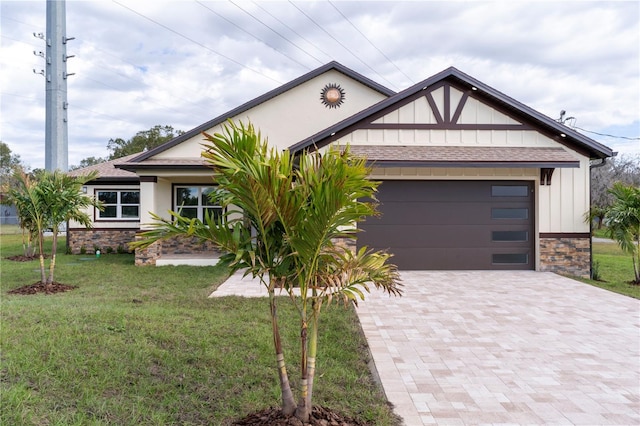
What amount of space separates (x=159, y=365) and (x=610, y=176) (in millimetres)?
36265

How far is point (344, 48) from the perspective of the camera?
24.6 metres

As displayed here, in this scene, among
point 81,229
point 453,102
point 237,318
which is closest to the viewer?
point 237,318

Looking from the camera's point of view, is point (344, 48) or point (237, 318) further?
point (344, 48)

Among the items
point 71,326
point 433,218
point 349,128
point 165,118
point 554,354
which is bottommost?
point 554,354

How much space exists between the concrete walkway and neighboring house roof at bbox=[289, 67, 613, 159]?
12.8ft

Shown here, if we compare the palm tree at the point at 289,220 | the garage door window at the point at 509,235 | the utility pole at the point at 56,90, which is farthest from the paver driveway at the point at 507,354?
the utility pole at the point at 56,90

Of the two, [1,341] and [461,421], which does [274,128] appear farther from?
[461,421]

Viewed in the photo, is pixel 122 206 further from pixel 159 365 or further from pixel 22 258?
pixel 159 365

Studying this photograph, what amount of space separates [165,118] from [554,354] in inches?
1532

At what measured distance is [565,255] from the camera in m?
11.2

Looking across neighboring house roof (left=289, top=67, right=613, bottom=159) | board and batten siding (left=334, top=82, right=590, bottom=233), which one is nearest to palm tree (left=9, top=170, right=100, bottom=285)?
neighboring house roof (left=289, top=67, right=613, bottom=159)

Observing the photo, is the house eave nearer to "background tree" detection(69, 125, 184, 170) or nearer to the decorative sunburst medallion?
the decorative sunburst medallion

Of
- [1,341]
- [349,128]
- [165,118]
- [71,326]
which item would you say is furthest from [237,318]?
[165,118]

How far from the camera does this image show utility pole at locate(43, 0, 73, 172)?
27.3 m
